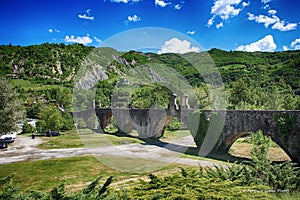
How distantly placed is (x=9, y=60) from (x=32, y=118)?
38.6 metres

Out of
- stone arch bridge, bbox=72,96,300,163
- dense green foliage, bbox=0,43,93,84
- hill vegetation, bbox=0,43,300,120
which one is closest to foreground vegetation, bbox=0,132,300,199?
stone arch bridge, bbox=72,96,300,163

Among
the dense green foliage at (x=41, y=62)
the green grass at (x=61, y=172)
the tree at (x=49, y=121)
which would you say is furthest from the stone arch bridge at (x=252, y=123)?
the dense green foliage at (x=41, y=62)

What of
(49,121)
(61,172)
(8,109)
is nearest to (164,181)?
(61,172)

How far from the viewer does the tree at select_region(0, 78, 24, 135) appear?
22.6 metres

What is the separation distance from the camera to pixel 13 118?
75.6ft

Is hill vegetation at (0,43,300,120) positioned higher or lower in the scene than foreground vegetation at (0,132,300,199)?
higher

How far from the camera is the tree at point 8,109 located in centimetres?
2261

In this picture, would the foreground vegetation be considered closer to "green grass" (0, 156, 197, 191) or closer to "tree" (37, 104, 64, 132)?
"green grass" (0, 156, 197, 191)

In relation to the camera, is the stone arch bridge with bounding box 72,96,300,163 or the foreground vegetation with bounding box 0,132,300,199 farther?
the stone arch bridge with bounding box 72,96,300,163

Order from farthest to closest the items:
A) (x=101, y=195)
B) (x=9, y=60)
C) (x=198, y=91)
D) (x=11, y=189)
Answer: (x=9, y=60), (x=198, y=91), (x=101, y=195), (x=11, y=189)

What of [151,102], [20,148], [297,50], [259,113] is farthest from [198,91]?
[297,50]

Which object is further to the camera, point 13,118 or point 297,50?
point 297,50

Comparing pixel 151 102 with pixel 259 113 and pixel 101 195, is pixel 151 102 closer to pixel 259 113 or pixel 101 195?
pixel 259 113

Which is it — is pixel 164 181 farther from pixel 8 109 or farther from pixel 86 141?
pixel 86 141
